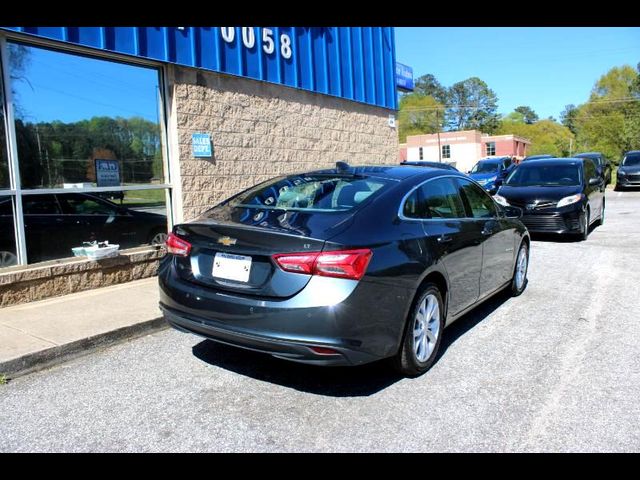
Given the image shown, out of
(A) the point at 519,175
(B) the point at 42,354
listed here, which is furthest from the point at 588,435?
(A) the point at 519,175

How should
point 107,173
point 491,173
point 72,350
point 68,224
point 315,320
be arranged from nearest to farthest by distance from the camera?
point 315,320 < point 72,350 < point 68,224 < point 107,173 < point 491,173

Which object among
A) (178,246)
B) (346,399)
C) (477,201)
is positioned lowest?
(346,399)

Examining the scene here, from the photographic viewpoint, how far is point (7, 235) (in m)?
5.77

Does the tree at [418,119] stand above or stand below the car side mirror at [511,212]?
above

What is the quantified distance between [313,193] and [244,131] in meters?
4.66

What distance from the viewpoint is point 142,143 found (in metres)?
7.22

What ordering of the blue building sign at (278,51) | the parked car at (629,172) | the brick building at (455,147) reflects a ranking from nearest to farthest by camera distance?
the blue building sign at (278,51), the parked car at (629,172), the brick building at (455,147)

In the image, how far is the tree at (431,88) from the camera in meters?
134

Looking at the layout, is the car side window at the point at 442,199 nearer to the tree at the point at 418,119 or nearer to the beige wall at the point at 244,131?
the beige wall at the point at 244,131

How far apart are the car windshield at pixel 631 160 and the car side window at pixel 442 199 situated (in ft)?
74.4

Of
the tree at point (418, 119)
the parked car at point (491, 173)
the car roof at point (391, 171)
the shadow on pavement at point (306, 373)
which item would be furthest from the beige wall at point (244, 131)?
the tree at point (418, 119)

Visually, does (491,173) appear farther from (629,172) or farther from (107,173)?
(107,173)

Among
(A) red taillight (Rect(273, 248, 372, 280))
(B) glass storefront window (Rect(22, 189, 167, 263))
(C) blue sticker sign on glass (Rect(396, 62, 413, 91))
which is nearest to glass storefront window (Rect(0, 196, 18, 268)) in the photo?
(B) glass storefront window (Rect(22, 189, 167, 263))

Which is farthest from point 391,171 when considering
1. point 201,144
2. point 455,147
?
point 455,147
